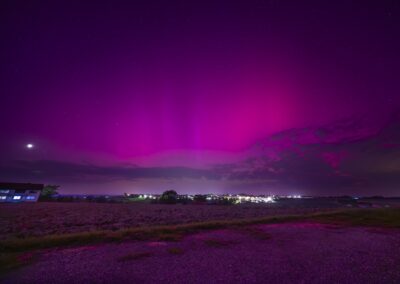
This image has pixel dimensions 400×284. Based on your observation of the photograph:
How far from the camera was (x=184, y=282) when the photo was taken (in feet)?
32.3

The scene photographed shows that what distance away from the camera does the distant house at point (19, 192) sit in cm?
10228

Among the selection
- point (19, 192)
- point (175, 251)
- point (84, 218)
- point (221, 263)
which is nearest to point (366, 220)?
point (221, 263)

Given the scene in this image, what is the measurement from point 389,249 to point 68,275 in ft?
62.9

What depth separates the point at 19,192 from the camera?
10688 centimetres

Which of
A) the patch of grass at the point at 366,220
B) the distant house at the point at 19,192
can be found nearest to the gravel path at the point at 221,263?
the patch of grass at the point at 366,220

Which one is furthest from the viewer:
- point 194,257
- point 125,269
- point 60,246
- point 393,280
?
point 60,246

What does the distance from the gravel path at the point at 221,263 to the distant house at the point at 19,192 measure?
113 m

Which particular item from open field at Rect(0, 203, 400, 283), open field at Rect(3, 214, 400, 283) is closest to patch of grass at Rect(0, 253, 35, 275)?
open field at Rect(0, 203, 400, 283)

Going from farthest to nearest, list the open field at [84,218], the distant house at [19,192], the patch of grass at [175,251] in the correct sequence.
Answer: the distant house at [19,192] < the open field at [84,218] < the patch of grass at [175,251]

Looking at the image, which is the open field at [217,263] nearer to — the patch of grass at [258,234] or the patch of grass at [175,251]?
the patch of grass at [175,251]

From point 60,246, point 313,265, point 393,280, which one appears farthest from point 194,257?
Answer: point 60,246

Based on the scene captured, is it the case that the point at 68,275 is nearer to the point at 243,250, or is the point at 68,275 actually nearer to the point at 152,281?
the point at 152,281

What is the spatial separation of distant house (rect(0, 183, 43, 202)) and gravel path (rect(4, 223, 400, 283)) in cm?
11268

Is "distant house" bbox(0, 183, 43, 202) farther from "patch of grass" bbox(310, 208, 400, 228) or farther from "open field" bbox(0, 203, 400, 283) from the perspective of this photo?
"patch of grass" bbox(310, 208, 400, 228)
